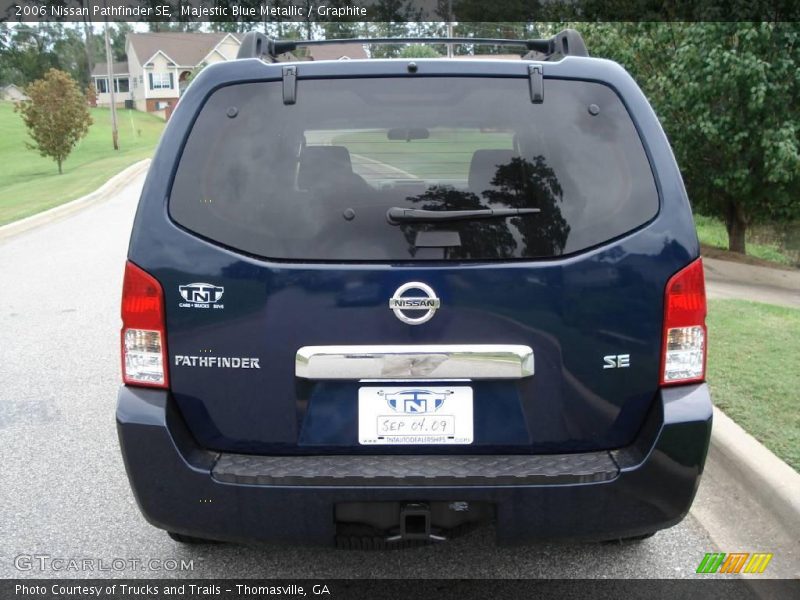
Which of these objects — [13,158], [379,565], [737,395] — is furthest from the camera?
[13,158]

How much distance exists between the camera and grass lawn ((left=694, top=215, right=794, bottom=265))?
677 inches

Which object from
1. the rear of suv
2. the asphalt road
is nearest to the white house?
the asphalt road

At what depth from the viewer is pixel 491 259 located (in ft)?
8.55

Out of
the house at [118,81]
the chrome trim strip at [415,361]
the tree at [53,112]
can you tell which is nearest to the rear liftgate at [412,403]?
the chrome trim strip at [415,361]

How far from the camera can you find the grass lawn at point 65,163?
20781 mm

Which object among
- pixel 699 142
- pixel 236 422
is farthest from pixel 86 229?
pixel 236 422

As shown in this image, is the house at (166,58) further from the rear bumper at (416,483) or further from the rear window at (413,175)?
the rear bumper at (416,483)

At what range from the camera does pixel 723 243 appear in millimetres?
18266

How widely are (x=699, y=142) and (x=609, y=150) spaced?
10.7m

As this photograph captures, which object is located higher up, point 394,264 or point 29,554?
point 394,264

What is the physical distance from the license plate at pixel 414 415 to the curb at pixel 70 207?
1323cm

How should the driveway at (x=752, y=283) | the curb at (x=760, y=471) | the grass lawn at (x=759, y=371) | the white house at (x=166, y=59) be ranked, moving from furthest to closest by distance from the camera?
the white house at (x=166, y=59) → the driveway at (x=752, y=283) → the grass lawn at (x=759, y=371) → the curb at (x=760, y=471)

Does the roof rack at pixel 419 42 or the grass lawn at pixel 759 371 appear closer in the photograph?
the roof rack at pixel 419 42

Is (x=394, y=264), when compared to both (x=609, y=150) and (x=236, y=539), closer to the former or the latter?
(x=609, y=150)
